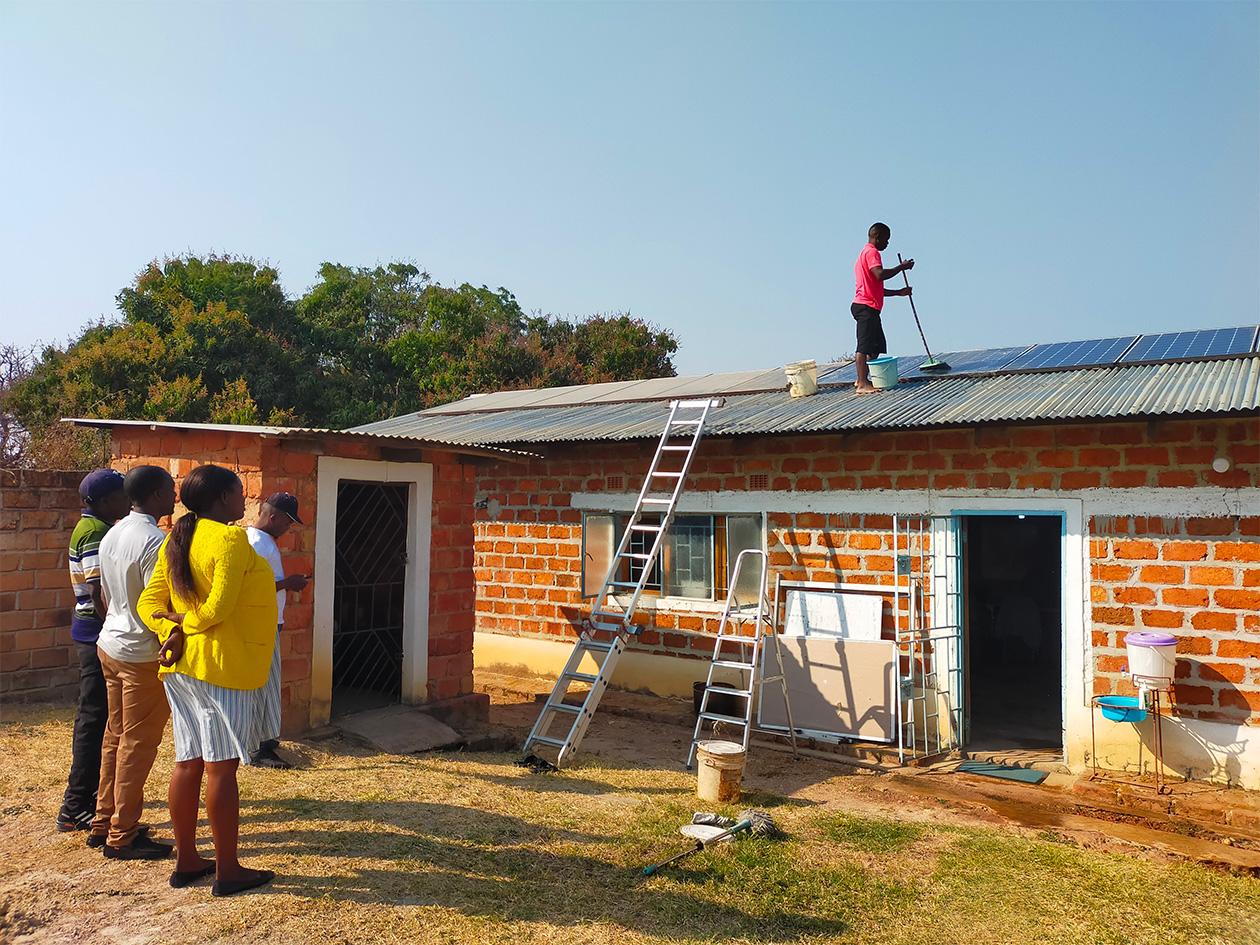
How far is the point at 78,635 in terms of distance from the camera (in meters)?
4.28

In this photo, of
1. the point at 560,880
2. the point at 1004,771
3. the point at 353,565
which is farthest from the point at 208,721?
the point at 1004,771

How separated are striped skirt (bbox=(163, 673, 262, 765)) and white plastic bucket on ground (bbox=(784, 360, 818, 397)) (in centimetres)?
675

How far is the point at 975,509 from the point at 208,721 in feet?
18.3

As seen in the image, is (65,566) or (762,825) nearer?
(762,825)

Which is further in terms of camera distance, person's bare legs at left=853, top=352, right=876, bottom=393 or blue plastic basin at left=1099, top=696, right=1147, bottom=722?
person's bare legs at left=853, top=352, right=876, bottom=393

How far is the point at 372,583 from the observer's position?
7355mm

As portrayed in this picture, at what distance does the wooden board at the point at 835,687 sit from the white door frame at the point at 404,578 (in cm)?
282

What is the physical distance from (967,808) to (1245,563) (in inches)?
99.7

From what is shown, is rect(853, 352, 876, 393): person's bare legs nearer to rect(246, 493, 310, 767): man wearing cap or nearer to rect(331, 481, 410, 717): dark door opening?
rect(331, 481, 410, 717): dark door opening

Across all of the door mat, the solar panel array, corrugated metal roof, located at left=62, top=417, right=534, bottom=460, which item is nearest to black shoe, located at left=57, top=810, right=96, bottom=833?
corrugated metal roof, located at left=62, top=417, right=534, bottom=460

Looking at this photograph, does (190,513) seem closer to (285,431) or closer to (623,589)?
(285,431)

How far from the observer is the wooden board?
7.03m

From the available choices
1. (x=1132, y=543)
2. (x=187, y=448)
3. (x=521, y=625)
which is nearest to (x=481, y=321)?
(x=521, y=625)

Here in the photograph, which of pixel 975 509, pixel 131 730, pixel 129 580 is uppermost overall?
pixel 975 509
